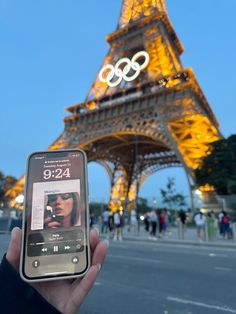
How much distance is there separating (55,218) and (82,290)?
42 cm

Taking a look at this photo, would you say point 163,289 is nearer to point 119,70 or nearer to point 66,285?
point 66,285

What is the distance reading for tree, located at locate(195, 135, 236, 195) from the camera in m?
23.1

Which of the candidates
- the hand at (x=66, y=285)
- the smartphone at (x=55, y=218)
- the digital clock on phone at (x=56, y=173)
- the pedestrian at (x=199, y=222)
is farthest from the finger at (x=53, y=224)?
the pedestrian at (x=199, y=222)

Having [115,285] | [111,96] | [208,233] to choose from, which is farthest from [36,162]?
[111,96]

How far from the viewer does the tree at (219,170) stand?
23.1m

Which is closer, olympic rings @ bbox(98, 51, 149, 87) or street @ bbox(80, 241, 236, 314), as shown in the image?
street @ bbox(80, 241, 236, 314)

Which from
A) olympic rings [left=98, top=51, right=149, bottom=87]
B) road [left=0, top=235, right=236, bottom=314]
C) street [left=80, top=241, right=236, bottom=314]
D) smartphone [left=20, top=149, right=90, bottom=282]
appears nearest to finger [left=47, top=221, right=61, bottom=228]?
smartphone [left=20, top=149, right=90, bottom=282]

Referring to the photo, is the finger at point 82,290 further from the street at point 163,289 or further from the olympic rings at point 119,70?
the olympic rings at point 119,70

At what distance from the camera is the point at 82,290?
1.38 metres

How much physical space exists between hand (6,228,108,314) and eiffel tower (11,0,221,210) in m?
22.9

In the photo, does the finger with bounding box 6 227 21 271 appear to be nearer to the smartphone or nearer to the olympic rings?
the smartphone

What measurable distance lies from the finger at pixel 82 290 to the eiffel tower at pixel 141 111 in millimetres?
23012

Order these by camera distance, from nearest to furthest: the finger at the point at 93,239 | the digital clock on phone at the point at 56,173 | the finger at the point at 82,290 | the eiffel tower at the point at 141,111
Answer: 1. the finger at the point at 82,290
2. the finger at the point at 93,239
3. the digital clock on phone at the point at 56,173
4. the eiffel tower at the point at 141,111

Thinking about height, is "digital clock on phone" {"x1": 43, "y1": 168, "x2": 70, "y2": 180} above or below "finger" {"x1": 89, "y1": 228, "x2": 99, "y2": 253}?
above
